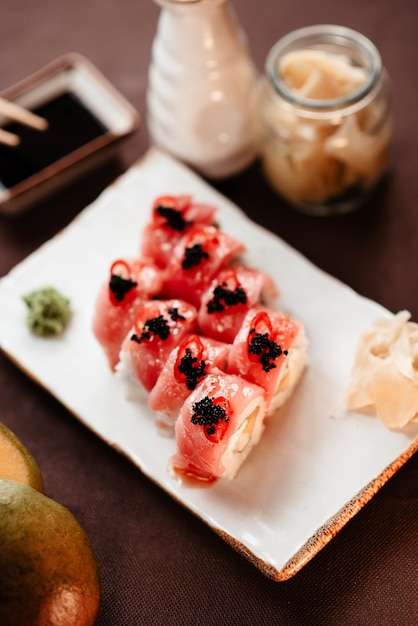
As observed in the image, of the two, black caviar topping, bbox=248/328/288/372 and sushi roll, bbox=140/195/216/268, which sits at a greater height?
sushi roll, bbox=140/195/216/268

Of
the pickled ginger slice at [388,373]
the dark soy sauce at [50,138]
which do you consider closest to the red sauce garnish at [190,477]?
the pickled ginger slice at [388,373]

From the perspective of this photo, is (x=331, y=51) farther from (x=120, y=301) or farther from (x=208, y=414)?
(x=208, y=414)

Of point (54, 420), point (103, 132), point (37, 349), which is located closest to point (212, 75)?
point (103, 132)

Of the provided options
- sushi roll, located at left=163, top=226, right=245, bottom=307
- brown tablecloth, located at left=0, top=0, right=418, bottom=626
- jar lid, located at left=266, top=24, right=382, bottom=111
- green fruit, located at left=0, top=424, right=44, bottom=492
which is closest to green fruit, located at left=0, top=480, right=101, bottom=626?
green fruit, located at left=0, top=424, right=44, bottom=492

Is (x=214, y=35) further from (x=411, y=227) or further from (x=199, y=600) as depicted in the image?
(x=199, y=600)

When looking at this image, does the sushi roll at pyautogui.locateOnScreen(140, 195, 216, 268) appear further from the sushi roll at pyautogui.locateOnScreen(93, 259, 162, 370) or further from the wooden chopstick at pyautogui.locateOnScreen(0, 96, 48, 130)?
the wooden chopstick at pyautogui.locateOnScreen(0, 96, 48, 130)

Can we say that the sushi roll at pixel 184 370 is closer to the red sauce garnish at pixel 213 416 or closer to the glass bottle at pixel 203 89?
the red sauce garnish at pixel 213 416
